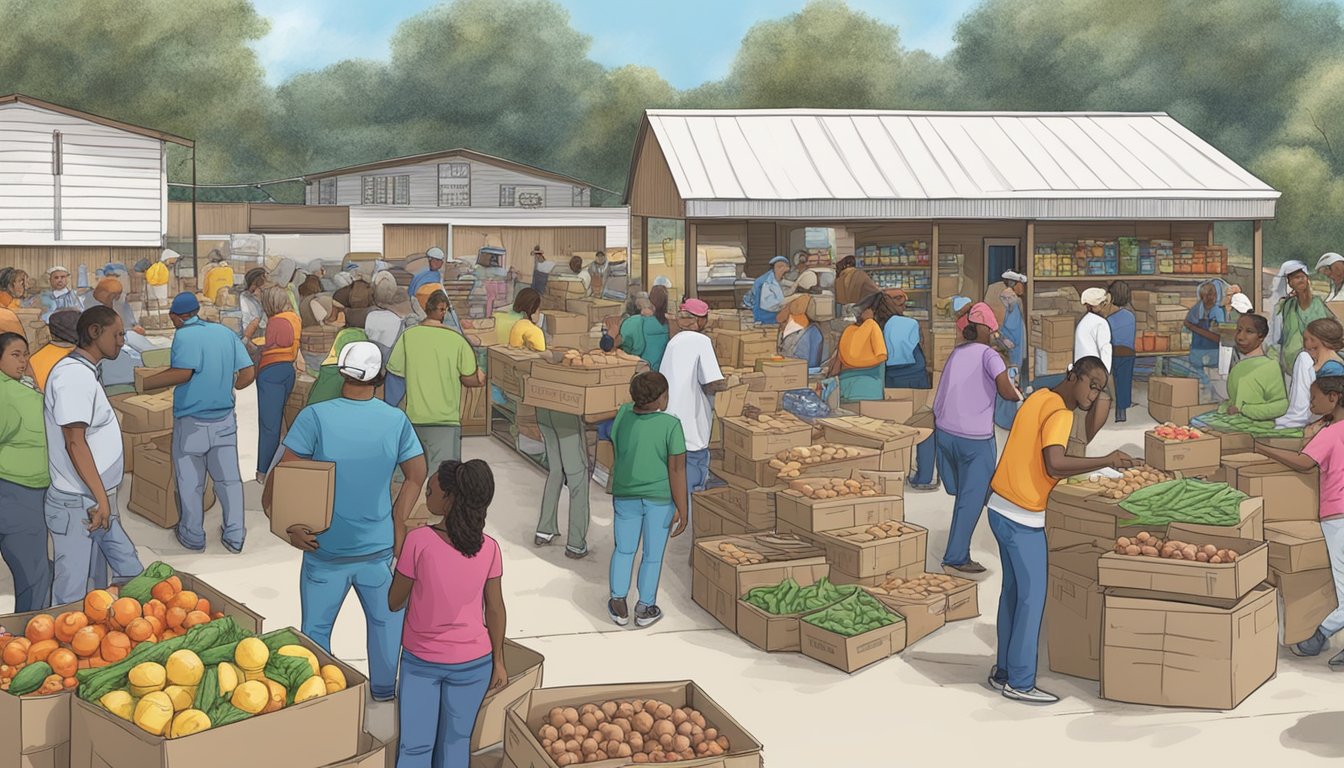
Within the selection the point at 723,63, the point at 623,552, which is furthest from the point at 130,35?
the point at 623,552

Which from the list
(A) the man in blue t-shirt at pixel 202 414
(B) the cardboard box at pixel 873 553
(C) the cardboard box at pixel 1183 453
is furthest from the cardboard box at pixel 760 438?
(A) the man in blue t-shirt at pixel 202 414

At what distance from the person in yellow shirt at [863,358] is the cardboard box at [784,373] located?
0.56 meters

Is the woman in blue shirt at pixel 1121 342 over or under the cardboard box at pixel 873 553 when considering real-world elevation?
over

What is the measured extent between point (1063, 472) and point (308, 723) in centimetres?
401

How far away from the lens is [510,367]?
40.6 ft

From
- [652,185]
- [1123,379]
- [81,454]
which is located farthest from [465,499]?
[652,185]

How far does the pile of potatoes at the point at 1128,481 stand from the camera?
8578mm

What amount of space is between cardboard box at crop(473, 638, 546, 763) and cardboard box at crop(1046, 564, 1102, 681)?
3411mm

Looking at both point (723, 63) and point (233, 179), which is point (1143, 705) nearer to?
point (233, 179)

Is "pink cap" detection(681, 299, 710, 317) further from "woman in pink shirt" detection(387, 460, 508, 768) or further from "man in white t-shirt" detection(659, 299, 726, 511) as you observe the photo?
"woman in pink shirt" detection(387, 460, 508, 768)

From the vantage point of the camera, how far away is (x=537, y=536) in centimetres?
1066

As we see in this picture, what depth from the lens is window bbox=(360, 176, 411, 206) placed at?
46.1 m

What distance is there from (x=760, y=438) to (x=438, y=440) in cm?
241

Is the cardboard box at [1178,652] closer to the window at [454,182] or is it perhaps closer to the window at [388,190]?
the window at [454,182]
